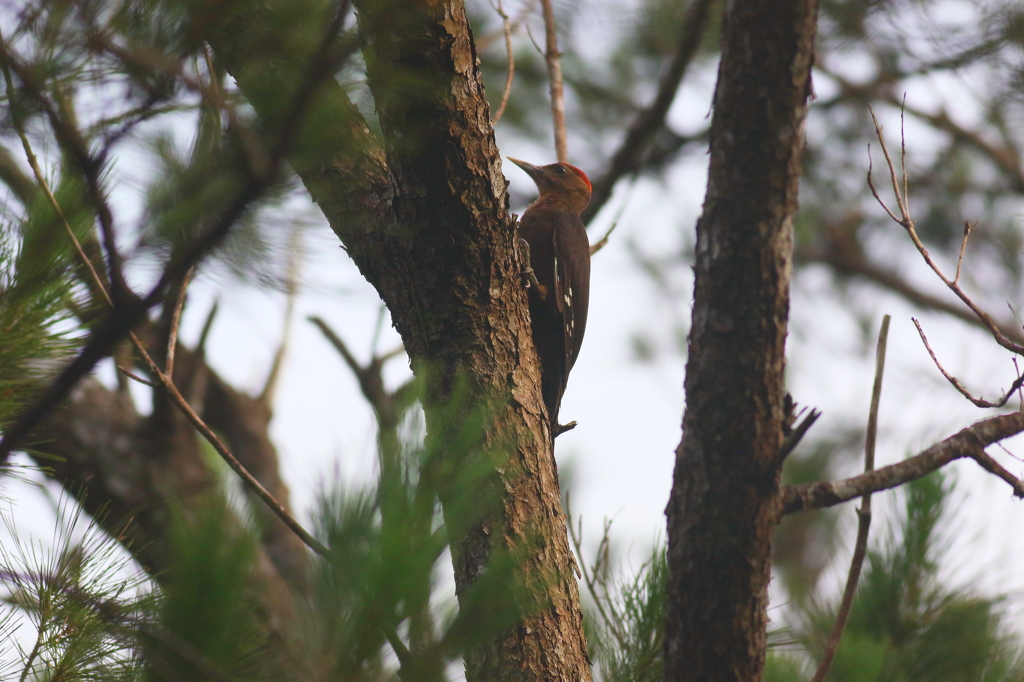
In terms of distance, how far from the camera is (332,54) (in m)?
1.08

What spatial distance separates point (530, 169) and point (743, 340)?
9.67 feet

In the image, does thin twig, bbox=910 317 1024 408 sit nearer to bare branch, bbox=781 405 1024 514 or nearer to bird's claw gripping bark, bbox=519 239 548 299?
bare branch, bbox=781 405 1024 514

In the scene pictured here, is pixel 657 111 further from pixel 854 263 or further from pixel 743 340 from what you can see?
pixel 854 263

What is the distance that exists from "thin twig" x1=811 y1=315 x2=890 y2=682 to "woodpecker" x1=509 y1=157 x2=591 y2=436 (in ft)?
4.58

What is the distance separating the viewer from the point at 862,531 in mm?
1842

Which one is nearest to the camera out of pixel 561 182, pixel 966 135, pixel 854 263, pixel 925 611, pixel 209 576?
pixel 209 576

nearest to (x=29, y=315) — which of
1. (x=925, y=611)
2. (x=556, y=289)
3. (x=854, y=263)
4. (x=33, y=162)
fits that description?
(x=33, y=162)

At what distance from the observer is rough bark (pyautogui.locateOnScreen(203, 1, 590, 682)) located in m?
1.75

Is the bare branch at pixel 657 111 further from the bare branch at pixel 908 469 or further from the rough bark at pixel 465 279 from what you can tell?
the bare branch at pixel 908 469

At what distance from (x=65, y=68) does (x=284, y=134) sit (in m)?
0.32

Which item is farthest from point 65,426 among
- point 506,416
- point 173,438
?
point 506,416

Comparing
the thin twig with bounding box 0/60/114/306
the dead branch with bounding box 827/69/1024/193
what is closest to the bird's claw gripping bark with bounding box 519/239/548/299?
the thin twig with bounding box 0/60/114/306

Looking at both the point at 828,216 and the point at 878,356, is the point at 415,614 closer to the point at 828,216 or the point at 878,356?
the point at 878,356

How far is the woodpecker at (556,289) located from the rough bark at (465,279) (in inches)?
42.7
